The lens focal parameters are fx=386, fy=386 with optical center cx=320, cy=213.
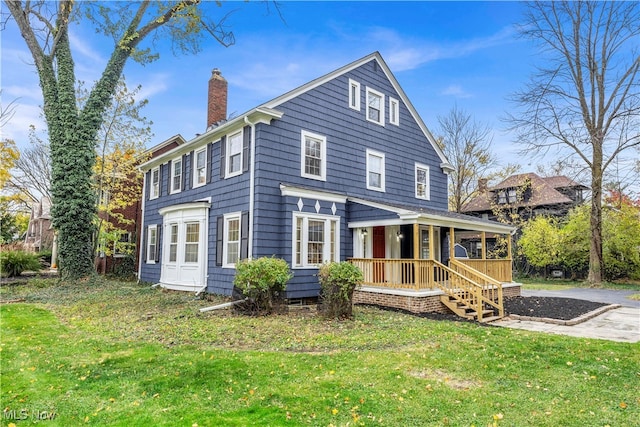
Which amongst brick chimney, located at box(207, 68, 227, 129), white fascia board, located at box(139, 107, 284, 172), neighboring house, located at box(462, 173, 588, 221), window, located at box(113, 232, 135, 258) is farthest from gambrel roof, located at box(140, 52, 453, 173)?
neighboring house, located at box(462, 173, 588, 221)

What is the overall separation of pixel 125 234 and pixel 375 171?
51.6 ft

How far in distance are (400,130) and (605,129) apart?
40.9 ft

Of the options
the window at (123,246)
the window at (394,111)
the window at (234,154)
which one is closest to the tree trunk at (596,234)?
the window at (394,111)

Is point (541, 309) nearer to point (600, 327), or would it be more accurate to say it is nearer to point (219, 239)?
point (600, 327)

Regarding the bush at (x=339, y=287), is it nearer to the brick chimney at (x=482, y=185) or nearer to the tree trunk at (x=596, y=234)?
the tree trunk at (x=596, y=234)

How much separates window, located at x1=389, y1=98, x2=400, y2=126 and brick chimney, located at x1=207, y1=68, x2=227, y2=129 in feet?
22.0

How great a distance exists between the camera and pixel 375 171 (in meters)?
14.4

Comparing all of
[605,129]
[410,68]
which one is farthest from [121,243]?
[605,129]

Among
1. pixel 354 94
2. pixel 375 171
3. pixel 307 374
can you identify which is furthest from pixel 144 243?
pixel 307 374

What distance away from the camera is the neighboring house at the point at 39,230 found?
30219 millimetres

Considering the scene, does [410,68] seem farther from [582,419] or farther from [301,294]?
[582,419]

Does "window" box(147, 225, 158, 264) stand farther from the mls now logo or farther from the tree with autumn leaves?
the mls now logo

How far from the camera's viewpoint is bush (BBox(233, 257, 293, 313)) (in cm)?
910

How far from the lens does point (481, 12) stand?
12609mm
